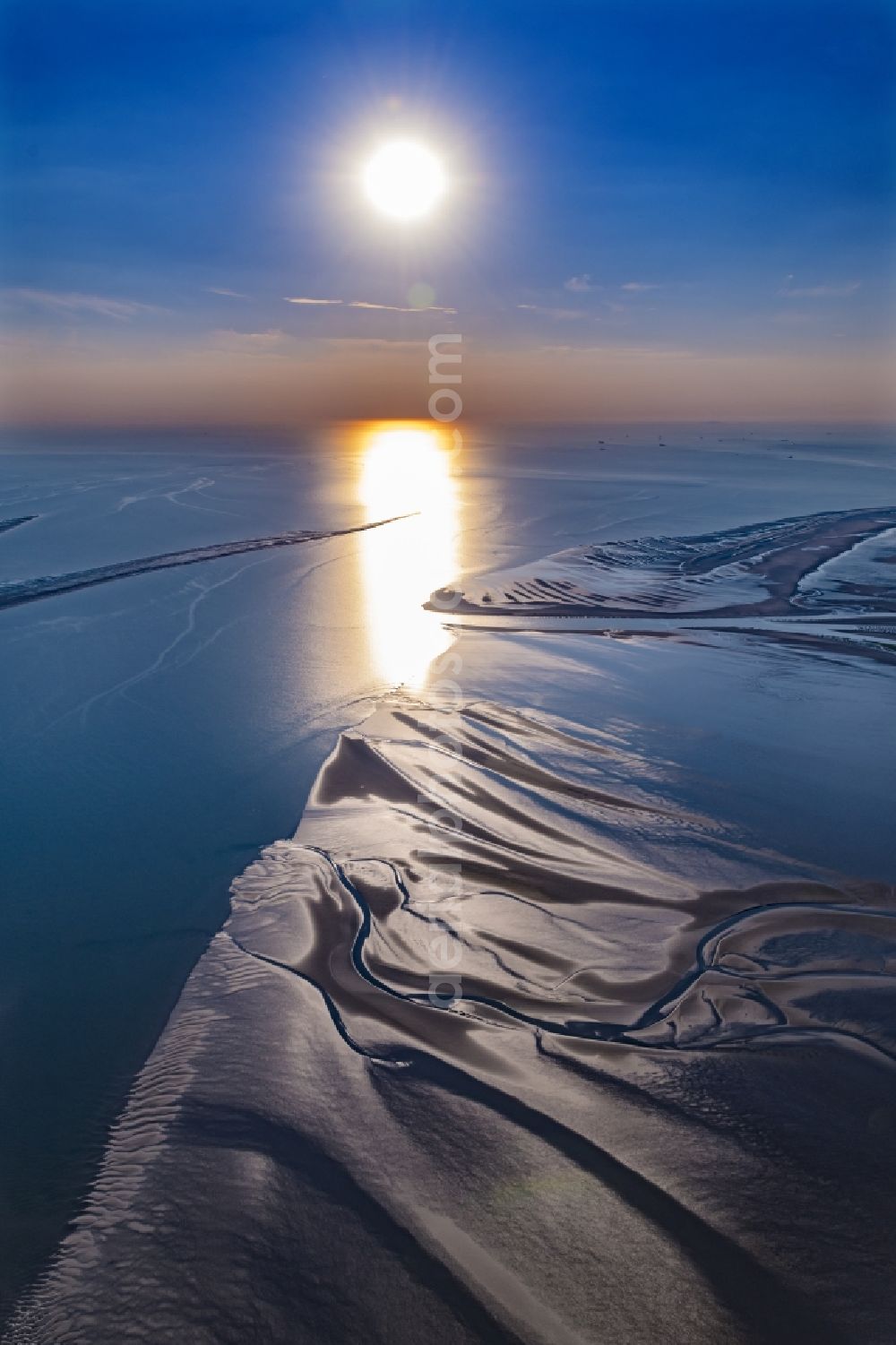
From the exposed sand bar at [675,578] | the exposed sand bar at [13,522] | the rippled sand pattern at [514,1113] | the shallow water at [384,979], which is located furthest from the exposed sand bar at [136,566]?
the rippled sand pattern at [514,1113]

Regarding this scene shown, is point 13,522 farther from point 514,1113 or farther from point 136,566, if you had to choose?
point 514,1113

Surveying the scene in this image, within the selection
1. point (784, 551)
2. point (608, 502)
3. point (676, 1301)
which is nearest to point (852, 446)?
point (608, 502)


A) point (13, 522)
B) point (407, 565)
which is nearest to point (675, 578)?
point (407, 565)

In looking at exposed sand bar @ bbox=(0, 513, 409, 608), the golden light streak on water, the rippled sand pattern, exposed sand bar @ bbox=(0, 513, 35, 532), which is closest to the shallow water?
the rippled sand pattern

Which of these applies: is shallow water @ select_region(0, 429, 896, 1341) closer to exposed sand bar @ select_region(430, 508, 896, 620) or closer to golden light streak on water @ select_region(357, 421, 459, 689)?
golden light streak on water @ select_region(357, 421, 459, 689)

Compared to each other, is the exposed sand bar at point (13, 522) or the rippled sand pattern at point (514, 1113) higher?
the exposed sand bar at point (13, 522)

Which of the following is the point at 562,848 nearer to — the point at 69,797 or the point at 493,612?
the point at 69,797

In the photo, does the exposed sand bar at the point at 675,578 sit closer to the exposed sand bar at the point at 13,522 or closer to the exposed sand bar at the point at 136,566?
the exposed sand bar at the point at 136,566

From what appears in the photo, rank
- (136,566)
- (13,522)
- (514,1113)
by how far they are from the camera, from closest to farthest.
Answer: (514,1113), (136,566), (13,522)
